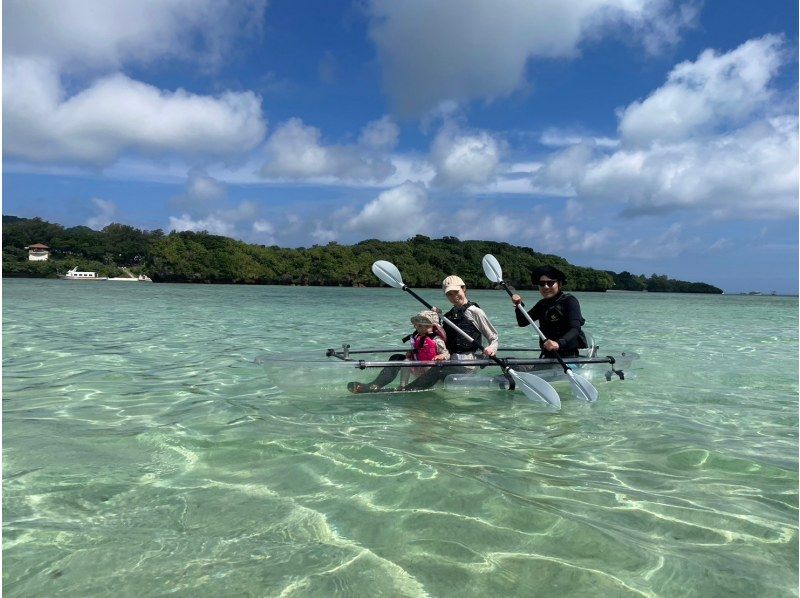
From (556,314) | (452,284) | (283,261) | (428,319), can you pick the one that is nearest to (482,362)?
(428,319)

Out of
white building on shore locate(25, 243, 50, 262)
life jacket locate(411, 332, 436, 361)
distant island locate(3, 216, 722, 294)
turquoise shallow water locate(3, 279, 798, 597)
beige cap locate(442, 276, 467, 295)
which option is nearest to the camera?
turquoise shallow water locate(3, 279, 798, 597)

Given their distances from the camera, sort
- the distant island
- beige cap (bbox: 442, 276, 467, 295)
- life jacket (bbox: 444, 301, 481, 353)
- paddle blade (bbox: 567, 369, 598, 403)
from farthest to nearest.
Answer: the distant island → life jacket (bbox: 444, 301, 481, 353) → beige cap (bbox: 442, 276, 467, 295) → paddle blade (bbox: 567, 369, 598, 403)

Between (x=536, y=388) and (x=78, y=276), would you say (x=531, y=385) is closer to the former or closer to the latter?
(x=536, y=388)

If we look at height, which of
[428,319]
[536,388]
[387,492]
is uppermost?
[428,319]

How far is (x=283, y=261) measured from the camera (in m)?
135

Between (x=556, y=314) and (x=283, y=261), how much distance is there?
130 m

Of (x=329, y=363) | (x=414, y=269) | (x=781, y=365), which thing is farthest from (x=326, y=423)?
(x=414, y=269)

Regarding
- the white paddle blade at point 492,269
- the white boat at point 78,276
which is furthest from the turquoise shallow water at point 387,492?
the white boat at point 78,276

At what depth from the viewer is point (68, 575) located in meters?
3.16

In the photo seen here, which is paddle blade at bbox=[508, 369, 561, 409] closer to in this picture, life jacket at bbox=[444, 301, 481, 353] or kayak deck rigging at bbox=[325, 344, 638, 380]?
kayak deck rigging at bbox=[325, 344, 638, 380]

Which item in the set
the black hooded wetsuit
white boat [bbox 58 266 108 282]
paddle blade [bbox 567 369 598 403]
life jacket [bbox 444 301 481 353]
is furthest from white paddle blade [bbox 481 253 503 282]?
white boat [bbox 58 266 108 282]

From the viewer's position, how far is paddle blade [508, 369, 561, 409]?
7.31 metres

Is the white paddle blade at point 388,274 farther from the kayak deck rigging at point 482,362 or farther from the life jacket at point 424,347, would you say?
the life jacket at point 424,347

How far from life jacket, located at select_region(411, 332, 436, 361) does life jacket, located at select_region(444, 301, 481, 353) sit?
51 cm
